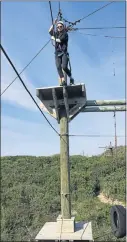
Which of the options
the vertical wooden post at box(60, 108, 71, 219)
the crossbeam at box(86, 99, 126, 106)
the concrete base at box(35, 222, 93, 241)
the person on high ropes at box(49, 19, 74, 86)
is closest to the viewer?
the concrete base at box(35, 222, 93, 241)

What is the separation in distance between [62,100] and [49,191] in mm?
14412

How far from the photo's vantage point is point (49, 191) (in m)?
19.1

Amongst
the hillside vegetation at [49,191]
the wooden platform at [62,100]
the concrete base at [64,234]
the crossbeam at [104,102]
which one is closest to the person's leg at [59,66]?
the wooden platform at [62,100]

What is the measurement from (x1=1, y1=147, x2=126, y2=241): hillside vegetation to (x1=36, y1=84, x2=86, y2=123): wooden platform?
8.53m

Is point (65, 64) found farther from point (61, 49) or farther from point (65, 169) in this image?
point (65, 169)

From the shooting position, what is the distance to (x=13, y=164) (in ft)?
80.5

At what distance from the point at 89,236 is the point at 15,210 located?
12.2 metres

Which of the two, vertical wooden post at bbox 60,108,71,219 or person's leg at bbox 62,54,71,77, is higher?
person's leg at bbox 62,54,71,77

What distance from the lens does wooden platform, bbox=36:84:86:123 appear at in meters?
5.18

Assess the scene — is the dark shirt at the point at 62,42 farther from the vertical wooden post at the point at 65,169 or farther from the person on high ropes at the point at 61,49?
the vertical wooden post at the point at 65,169

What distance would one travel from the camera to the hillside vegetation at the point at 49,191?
15.0 m

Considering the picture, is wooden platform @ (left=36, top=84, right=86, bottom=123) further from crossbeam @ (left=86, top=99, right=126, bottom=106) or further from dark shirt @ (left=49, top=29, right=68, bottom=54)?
dark shirt @ (left=49, top=29, right=68, bottom=54)

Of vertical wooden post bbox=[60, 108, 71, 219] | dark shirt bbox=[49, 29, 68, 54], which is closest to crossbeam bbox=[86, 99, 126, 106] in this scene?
vertical wooden post bbox=[60, 108, 71, 219]

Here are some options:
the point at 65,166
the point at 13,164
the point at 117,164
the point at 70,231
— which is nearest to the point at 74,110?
the point at 65,166
